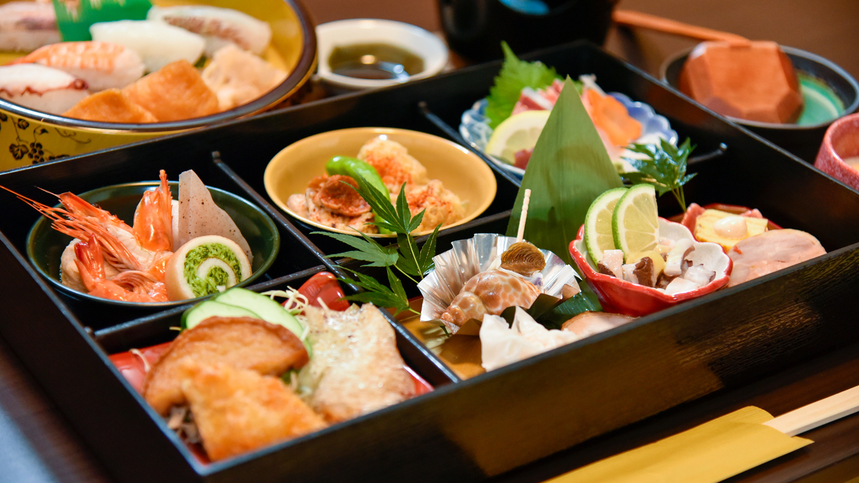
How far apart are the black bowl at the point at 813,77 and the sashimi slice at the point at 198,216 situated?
1254mm

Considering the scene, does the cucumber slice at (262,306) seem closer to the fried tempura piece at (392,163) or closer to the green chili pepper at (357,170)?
the green chili pepper at (357,170)

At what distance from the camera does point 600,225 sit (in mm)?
1392

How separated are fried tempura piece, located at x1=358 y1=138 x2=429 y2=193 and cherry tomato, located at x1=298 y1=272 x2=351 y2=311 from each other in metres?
0.46

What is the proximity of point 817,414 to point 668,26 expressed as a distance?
1.75 meters

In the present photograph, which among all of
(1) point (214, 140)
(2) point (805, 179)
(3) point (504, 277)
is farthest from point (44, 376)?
(2) point (805, 179)

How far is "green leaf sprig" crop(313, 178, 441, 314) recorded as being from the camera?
125 centimetres

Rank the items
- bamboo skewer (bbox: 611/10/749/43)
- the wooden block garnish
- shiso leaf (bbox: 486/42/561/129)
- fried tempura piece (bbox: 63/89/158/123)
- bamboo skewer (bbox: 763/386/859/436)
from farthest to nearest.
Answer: bamboo skewer (bbox: 611/10/749/43) < the wooden block garnish < shiso leaf (bbox: 486/42/561/129) < fried tempura piece (bbox: 63/89/158/123) < bamboo skewer (bbox: 763/386/859/436)

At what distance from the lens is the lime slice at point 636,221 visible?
1.36 metres

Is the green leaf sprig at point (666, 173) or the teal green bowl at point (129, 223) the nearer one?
the teal green bowl at point (129, 223)

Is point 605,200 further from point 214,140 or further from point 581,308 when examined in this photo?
point 214,140

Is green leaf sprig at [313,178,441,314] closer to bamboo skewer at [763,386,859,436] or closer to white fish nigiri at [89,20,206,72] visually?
bamboo skewer at [763,386,859,436]

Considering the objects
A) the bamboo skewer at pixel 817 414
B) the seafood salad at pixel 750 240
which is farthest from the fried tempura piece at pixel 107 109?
the bamboo skewer at pixel 817 414

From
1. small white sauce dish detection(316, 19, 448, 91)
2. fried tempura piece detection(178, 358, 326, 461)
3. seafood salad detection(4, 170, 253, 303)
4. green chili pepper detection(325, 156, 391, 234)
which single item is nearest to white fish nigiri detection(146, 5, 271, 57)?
small white sauce dish detection(316, 19, 448, 91)

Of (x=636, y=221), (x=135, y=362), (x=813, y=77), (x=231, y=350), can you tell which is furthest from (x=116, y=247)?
(x=813, y=77)
